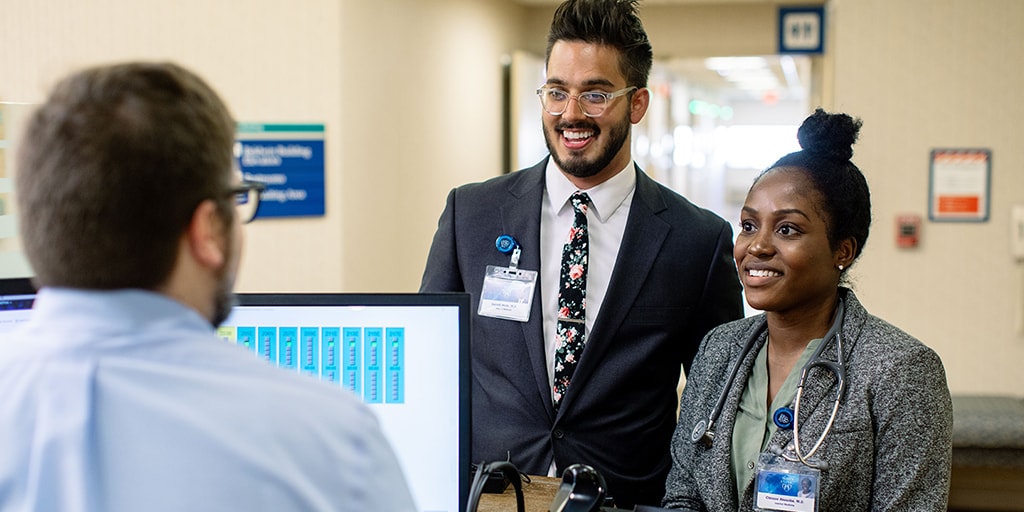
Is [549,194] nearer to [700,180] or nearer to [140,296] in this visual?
[140,296]

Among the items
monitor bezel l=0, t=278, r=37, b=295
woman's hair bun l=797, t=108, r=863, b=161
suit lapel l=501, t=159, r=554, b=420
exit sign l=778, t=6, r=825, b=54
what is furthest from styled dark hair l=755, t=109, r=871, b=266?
exit sign l=778, t=6, r=825, b=54

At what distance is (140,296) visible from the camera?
750mm

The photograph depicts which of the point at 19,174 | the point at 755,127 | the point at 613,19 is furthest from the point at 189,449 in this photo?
the point at 755,127

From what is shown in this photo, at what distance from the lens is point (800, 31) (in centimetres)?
580

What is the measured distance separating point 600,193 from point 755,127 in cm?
1954

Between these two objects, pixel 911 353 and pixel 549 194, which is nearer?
pixel 911 353

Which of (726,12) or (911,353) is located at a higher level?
(726,12)

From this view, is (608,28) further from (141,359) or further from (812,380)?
(141,359)

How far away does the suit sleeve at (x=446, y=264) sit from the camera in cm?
213

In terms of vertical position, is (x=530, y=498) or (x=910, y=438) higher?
(x=910, y=438)

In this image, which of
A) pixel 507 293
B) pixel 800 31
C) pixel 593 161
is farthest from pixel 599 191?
pixel 800 31

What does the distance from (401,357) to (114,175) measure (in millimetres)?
760

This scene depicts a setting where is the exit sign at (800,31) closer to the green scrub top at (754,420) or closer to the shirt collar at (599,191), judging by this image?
the shirt collar at (599,191)

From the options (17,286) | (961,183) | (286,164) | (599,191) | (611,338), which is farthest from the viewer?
(961,183)
